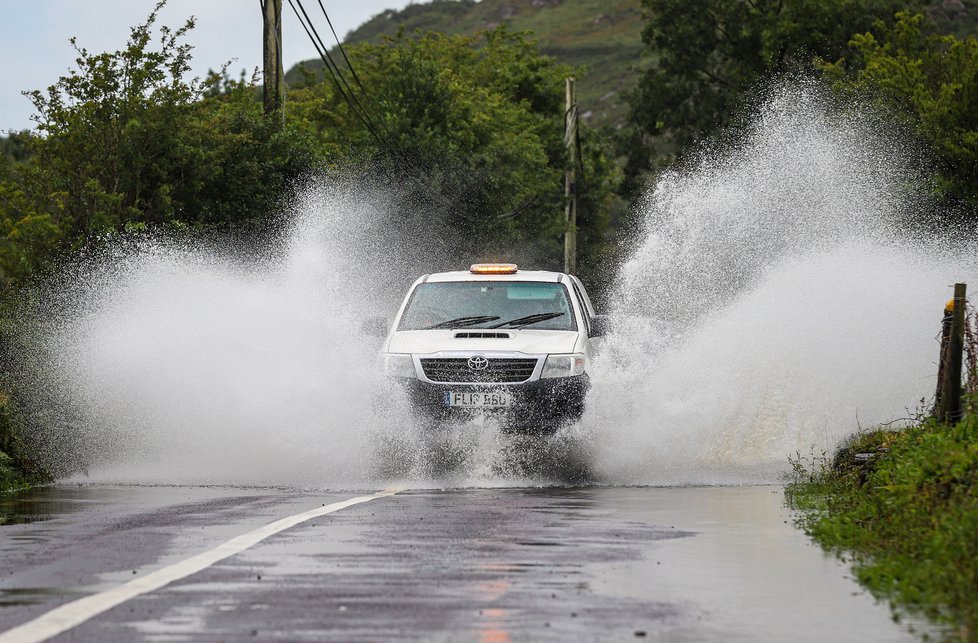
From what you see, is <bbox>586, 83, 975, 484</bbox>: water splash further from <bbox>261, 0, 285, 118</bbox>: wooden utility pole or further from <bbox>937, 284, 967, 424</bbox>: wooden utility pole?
<bbox>261, 0, 285, 118</bbox>: wooden utility pole

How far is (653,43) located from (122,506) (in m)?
65.5

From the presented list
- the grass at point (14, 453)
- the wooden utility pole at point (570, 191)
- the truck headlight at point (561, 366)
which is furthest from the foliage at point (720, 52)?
the grass at point (14, 453)

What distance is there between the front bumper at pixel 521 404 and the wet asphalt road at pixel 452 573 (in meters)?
2.79

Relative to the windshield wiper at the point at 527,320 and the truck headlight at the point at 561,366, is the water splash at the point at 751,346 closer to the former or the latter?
the truck headlight at the point at 561,366

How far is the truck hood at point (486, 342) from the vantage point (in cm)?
1761

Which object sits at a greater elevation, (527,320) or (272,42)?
(272,42)

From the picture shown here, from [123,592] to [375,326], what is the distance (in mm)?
9965

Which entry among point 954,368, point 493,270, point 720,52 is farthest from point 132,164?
point 720,52

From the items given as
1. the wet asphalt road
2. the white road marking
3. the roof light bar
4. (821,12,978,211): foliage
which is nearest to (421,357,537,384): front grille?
the roof light bar

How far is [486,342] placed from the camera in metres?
17.7

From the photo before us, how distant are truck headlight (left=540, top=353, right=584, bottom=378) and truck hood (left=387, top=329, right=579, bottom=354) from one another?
0.08 m

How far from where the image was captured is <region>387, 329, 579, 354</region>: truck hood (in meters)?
17.6

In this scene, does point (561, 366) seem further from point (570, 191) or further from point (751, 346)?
point (570, 191)

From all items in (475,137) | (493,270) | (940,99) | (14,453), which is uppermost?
(475,137)
